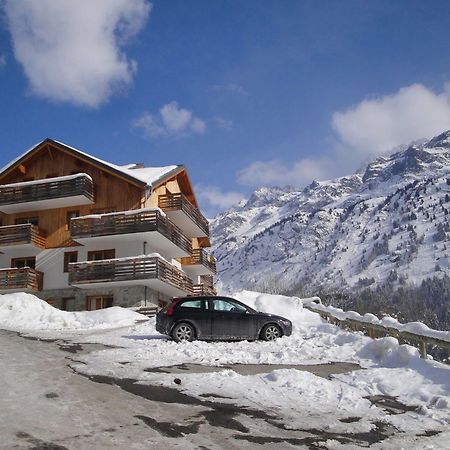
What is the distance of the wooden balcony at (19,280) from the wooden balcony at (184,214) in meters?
10.1

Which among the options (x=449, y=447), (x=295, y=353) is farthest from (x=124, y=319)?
(x=449, y=447)

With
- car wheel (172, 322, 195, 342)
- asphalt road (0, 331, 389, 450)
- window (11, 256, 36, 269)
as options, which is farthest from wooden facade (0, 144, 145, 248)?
asphalt road (0, 331, 389, 450)

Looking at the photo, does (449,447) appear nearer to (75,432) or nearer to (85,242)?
(75,432)

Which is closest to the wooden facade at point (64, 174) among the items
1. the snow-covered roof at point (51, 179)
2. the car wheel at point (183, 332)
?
the snow-covered roof at point (51, 179)

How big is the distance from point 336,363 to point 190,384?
4.90 meters

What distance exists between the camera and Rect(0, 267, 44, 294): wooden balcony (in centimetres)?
3384

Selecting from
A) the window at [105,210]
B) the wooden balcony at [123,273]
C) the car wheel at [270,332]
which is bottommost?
the car wheel at [270,332]

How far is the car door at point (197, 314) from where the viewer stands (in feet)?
Answer: 54.9

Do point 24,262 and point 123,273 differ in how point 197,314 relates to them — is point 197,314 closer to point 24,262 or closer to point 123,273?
point 123,273

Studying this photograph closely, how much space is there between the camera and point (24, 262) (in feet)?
120

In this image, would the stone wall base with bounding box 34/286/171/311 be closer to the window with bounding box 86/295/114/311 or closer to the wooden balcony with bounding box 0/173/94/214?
the window with bounding box 86/295/114/311

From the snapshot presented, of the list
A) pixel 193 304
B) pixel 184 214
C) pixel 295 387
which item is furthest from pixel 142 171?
pixel 295 387

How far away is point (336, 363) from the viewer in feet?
44.2

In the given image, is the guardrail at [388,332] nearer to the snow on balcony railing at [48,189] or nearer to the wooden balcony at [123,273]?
the wooden balcony at [123,273]
